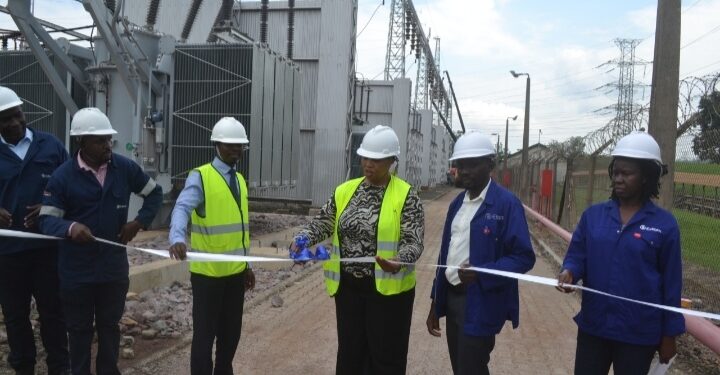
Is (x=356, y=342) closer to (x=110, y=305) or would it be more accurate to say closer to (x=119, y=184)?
(x=110, y=305)

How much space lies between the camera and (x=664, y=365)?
9.86 feet

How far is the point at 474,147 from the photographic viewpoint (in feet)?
11.4

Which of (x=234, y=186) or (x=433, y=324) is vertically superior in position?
(x=234, y=186)

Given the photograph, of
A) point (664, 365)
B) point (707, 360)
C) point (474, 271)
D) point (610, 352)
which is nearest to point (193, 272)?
point (474, 271)

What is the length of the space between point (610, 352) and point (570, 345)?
3086 mm

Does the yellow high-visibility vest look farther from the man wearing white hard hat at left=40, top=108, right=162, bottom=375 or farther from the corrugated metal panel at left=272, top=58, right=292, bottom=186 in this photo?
the corrugated metal panel at left=272, top=58, right=292, bottom=186

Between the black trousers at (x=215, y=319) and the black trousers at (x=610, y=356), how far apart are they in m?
2.23

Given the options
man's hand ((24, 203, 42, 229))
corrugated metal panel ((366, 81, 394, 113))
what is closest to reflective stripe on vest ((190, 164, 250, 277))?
man's hand ((24, 203, 42, 229))

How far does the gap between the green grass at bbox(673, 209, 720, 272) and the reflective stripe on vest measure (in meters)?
9.35

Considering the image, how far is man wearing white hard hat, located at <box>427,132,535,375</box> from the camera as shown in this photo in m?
3.28

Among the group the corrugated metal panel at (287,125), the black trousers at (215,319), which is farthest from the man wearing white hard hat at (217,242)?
the corrugated metal panel at (287,125)

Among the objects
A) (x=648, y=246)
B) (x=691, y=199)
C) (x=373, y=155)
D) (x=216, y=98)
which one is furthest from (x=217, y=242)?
(x=691, y=199)

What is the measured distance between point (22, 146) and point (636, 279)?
412cm

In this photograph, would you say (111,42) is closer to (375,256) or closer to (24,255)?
(24,255)
